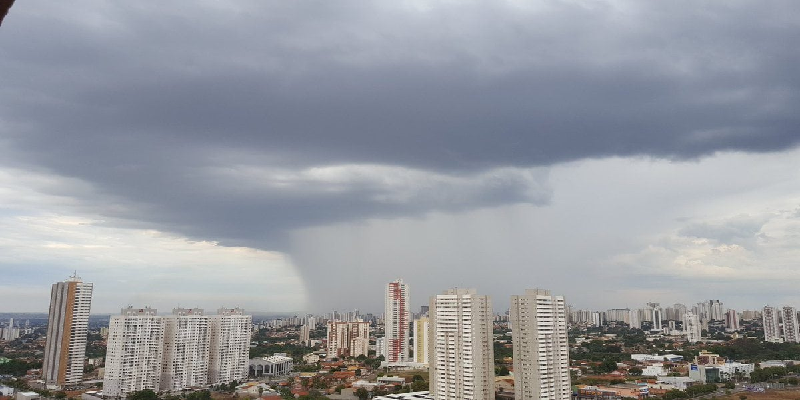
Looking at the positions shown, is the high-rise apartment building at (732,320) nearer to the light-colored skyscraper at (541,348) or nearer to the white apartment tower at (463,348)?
the light-colored skyscraper at (541,348)

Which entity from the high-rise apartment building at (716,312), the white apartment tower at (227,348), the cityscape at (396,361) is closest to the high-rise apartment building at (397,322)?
the cityscape at (396,361)

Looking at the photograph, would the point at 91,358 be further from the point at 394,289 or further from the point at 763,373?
the point at 763,373

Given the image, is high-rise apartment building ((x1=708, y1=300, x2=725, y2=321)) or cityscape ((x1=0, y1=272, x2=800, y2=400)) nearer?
cityscape ((x1=0, y1=272, x2=800, y2=400))

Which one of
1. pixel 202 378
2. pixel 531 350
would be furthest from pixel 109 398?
pixel 531 350

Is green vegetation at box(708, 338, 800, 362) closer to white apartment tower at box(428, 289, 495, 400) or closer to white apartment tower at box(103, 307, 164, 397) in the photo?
white apartment tower at box(428, 289, 495, 400)

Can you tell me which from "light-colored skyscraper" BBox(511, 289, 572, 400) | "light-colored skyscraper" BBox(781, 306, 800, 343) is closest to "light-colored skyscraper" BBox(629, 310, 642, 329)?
"light-colored skyscraper" BBox(781, 306, 800, 343)

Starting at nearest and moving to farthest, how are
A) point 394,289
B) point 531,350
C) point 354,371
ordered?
point 531,350 → point 354,371 → point 394,289
